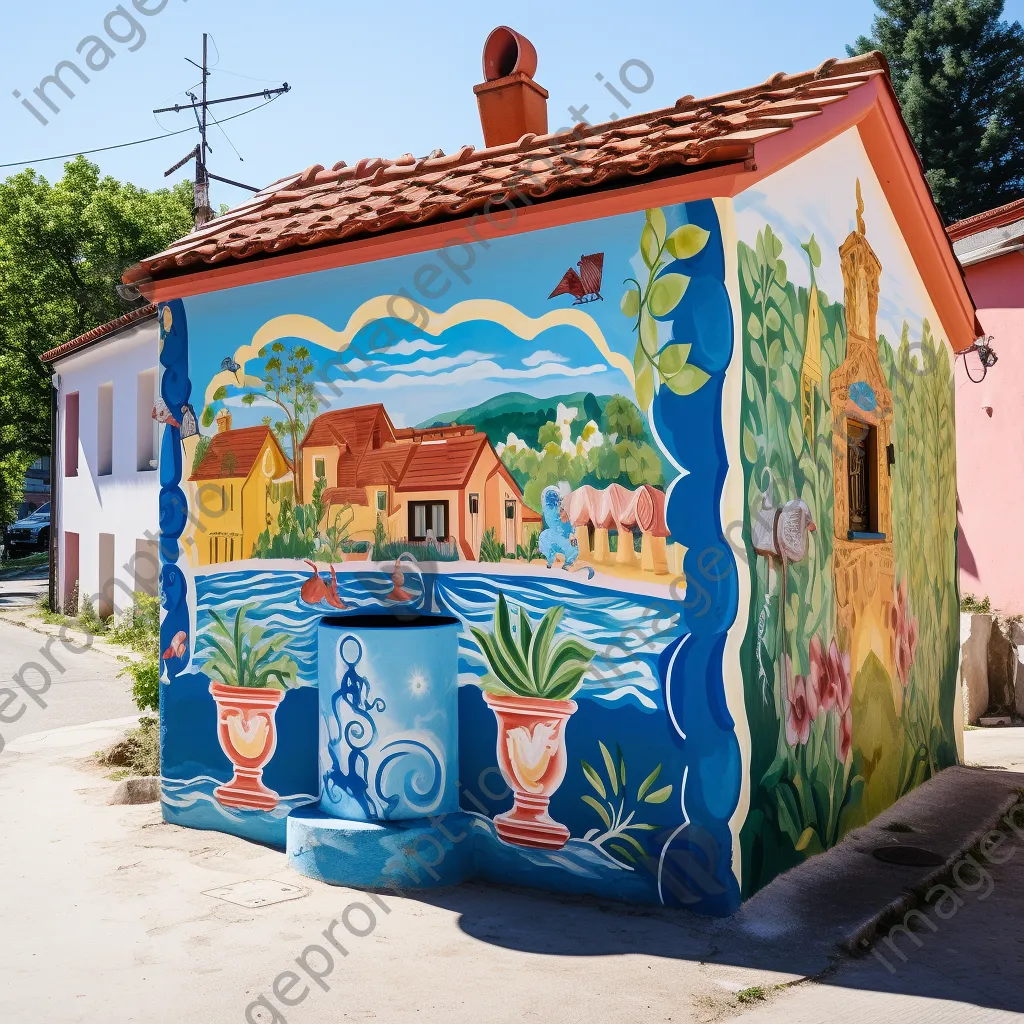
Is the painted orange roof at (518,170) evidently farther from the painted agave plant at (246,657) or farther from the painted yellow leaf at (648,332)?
the painted agave plant at (246,657)

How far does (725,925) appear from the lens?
5.09 m

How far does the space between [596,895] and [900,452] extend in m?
4.27

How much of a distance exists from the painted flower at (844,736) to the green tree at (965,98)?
2686 centimetres

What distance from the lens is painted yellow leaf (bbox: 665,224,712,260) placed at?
5336mm

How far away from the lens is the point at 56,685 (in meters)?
14.1

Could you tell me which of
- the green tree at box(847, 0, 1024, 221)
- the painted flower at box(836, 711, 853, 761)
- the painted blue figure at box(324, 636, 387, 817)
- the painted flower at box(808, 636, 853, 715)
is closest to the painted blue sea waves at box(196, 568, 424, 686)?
the painted blue figure at box(324, 636, 387, 817)

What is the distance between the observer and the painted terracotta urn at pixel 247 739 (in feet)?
22.0

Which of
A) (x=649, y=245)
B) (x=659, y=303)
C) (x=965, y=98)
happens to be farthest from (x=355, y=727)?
(x=965, y=98)

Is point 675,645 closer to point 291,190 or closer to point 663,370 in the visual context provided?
point 663,370

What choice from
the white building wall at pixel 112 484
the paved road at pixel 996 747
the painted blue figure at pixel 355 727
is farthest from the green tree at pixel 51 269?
the painted blue figure at pixel 355 727

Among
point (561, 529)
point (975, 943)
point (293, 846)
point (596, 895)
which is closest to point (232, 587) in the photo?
point (293, 846)

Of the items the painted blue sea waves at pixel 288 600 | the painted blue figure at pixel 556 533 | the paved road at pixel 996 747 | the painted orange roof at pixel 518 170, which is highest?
the painted orange roof at pixel 518 170

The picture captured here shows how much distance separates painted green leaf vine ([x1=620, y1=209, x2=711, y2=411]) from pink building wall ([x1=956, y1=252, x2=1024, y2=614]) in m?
9.63

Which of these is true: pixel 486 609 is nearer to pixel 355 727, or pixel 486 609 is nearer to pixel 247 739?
pixel 355 727
